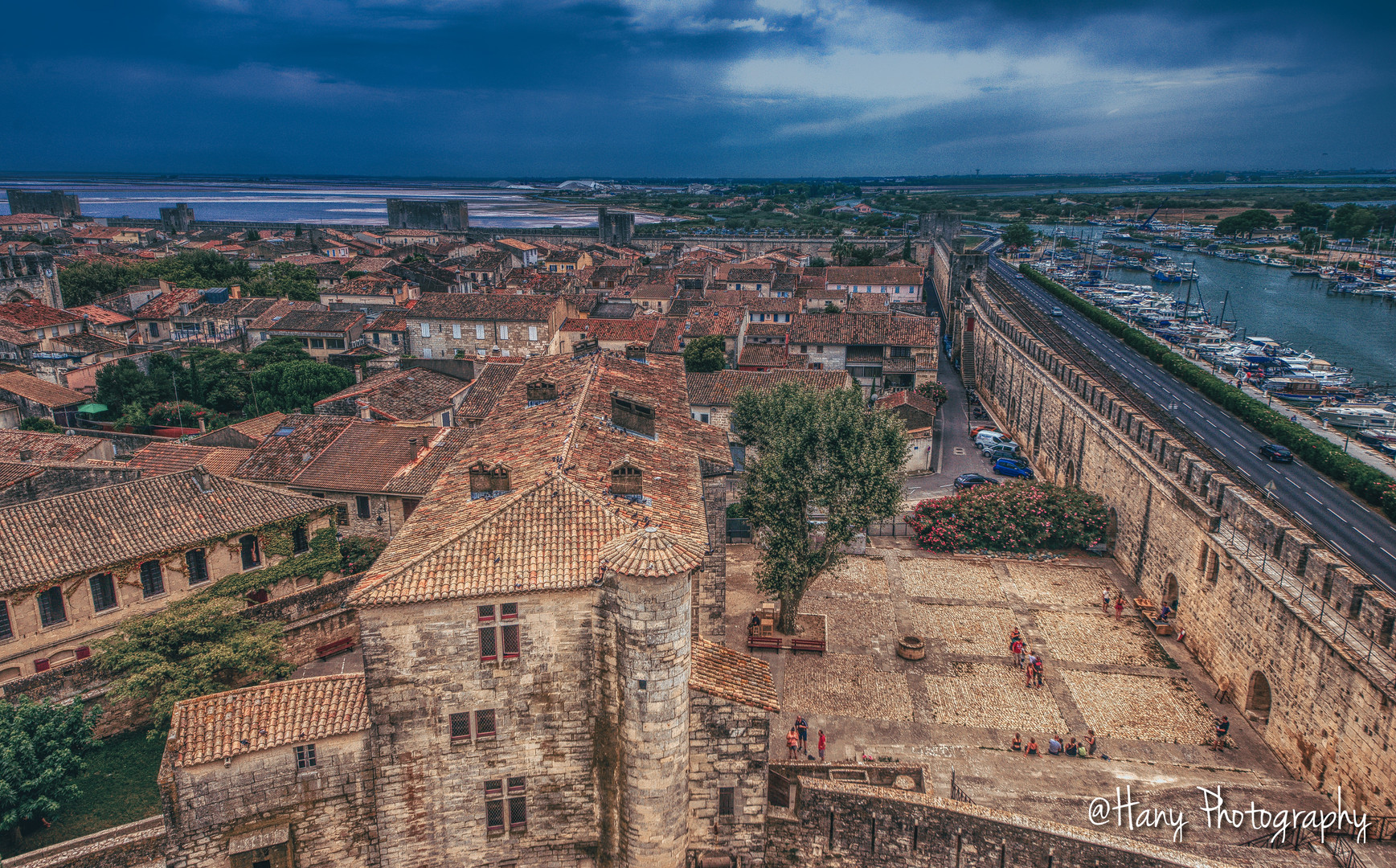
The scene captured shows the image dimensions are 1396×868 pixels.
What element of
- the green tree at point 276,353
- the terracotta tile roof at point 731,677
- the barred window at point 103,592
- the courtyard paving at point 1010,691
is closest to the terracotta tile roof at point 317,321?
the green tree at point 276,353

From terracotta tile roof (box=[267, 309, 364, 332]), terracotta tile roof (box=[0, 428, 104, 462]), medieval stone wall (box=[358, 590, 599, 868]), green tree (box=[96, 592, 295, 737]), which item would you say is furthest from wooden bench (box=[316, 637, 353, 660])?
terracotta tile roof (box=[267, 309, 364, 332])

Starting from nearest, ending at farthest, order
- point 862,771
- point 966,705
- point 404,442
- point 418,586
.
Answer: point 418,586, point 862,771, point 966,705, point 404,442

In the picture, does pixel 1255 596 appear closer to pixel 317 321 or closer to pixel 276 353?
pixel 276 353

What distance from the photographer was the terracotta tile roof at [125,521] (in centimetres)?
2611

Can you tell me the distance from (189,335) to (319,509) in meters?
50.1

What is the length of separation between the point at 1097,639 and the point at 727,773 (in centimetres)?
1837

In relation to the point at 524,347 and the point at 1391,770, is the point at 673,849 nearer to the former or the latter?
the point at 1391,770

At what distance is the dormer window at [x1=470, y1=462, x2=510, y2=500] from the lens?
20.8 metres

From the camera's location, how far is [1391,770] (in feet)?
63.5

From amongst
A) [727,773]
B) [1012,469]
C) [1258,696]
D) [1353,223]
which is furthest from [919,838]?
[1353,223]

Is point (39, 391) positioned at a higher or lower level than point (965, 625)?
higher

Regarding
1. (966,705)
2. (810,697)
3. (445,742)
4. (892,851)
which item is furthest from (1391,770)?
(445,742)

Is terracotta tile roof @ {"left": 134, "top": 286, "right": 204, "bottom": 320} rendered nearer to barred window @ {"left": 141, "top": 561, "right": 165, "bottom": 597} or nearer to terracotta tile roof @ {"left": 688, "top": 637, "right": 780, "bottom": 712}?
barred window @ {"left": 141, "top": 561, "right": 165, "bottom": 597}

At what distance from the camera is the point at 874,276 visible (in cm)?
9662
